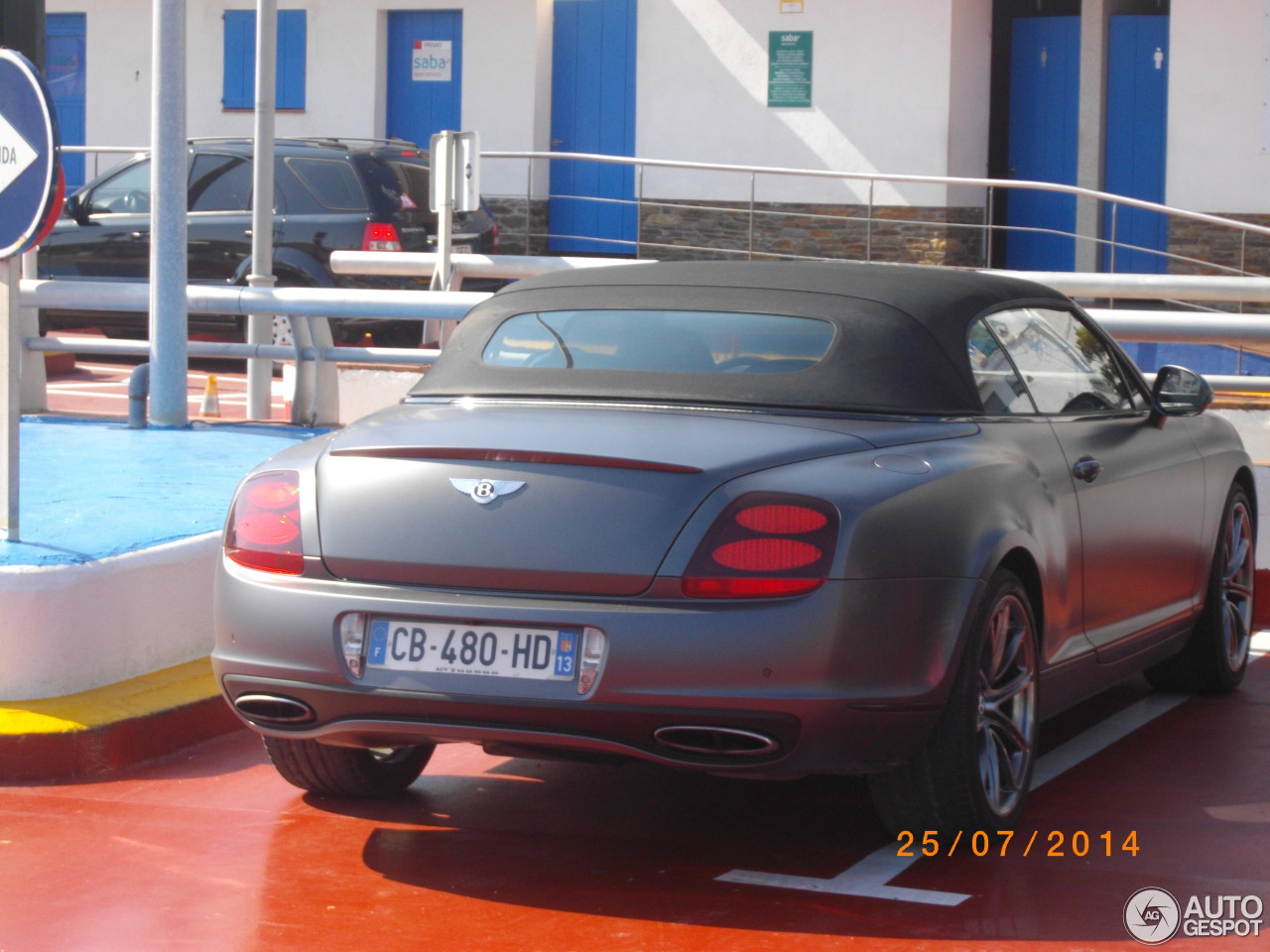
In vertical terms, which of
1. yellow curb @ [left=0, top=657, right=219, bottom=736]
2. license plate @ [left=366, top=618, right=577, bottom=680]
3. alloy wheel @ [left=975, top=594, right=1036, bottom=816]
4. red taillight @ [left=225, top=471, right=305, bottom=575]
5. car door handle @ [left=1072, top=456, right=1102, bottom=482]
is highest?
car door handle @ [left=1072, top=456, right=1102, bottom=482]

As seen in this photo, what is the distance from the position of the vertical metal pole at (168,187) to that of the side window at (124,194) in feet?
25.7

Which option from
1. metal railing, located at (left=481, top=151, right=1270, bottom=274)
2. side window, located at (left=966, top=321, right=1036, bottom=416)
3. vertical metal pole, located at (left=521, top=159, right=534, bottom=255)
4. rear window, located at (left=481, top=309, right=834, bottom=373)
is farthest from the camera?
vertical metal pole, located at (left=521, top=159, right=534, bottom=255)

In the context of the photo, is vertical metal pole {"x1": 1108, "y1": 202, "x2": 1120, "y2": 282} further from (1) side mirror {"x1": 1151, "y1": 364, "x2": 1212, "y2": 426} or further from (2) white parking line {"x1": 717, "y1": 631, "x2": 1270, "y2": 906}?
(2) white parking line {"x1": 717, "y1": 631, "x2": 1270, "y2": 906}

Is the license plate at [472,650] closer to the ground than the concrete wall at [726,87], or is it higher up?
closer to the ground

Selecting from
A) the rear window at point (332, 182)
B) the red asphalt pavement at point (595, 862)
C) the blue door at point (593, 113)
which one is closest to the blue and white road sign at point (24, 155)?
the red asphalt pavement at point (595, 862)

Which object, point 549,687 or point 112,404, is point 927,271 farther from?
point 112,404

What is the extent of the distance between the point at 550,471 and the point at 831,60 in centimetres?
1645

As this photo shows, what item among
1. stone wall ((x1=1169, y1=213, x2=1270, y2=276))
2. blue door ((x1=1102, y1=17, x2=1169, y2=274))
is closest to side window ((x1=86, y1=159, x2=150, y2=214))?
stone wall ((x1=1169, y1=213, x2=1270, y2=276))

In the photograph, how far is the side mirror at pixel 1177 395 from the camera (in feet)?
19.5

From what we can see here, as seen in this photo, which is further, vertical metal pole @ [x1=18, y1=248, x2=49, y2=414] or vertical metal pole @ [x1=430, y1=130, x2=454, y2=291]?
vertical metal pole @ [x1=430, y1=130, x2=454, y2=291]

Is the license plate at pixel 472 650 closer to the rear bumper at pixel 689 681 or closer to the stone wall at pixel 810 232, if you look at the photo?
the rear bumper at pixel 689 681

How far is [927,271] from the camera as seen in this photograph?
5434 mm

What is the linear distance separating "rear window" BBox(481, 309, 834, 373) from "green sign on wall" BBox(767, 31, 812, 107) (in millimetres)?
15337

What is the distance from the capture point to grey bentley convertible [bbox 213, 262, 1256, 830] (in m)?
4.01
